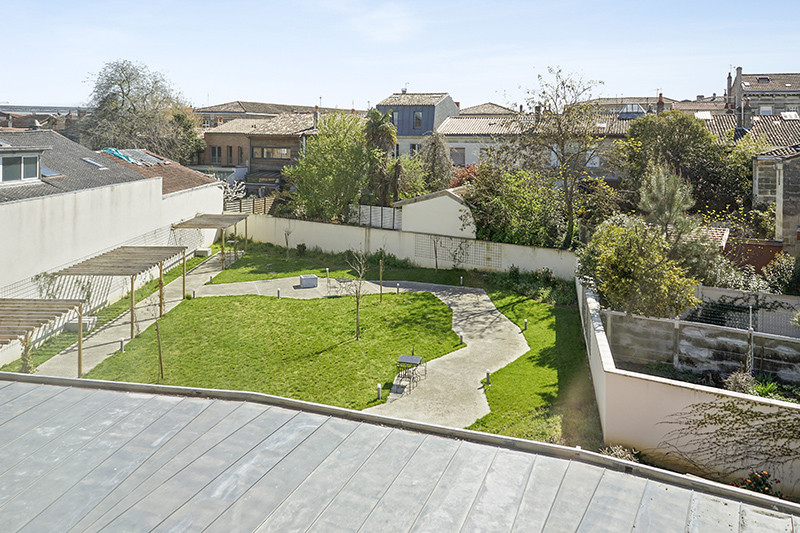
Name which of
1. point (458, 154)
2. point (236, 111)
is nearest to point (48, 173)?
point (458, 154)

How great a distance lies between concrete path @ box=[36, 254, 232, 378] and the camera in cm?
1773

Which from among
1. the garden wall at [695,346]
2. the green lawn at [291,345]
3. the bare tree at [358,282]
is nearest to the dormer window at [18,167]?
the green lawn at [291,345]

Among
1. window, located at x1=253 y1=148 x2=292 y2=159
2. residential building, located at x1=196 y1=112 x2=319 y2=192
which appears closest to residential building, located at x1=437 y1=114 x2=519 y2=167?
residential building, located at x1=196 y1=112 x2=319 y2=192

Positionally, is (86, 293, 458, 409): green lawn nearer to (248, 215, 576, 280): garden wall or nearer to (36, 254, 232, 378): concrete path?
(36, 254, 232, 378): concrete path

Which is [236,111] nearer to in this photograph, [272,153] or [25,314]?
[272,153]

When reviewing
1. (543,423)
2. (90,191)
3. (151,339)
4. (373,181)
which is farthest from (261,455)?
(373,181)

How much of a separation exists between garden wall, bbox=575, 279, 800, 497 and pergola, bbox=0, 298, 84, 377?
42.7ft

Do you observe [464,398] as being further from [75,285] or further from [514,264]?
[75,285]

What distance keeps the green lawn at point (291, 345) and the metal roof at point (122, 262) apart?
2.11 m

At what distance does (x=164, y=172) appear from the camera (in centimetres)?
3612

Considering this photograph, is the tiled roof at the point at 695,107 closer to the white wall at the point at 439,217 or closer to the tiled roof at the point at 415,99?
the tiled roof at the point at 415,99

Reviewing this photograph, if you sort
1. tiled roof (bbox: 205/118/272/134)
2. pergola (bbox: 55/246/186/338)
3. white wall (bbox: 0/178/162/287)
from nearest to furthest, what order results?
white wall (bbox: 0/178/162/287) → pergola (bbox: 55/246/186/338) → tiled roof (bbox: 205/118/272/134)

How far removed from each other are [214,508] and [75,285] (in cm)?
1850

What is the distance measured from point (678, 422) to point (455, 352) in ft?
25.8
